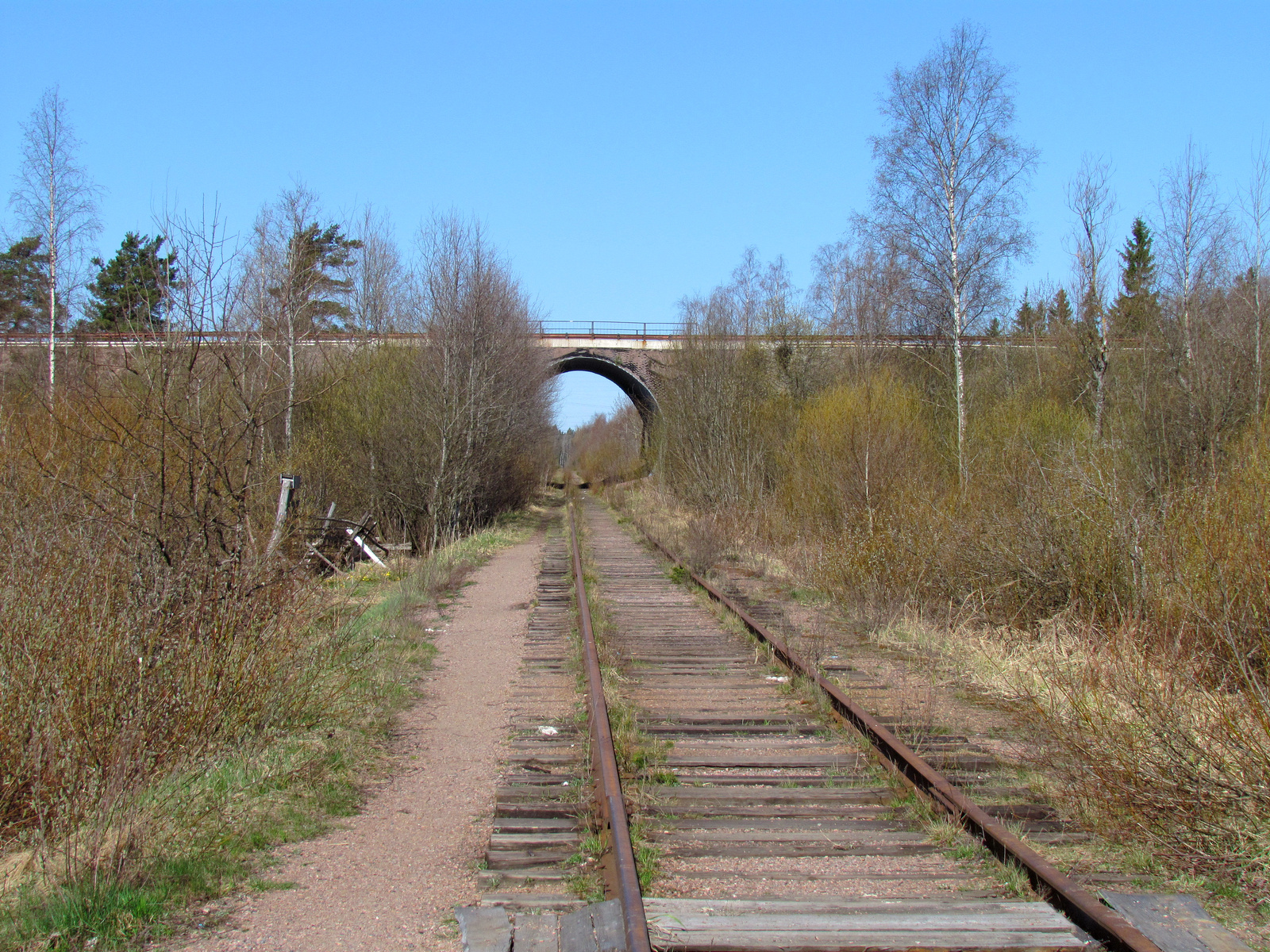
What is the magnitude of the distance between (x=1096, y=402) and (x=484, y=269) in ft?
41.6

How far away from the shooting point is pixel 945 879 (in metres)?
→ 4.04

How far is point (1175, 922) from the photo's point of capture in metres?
3.56

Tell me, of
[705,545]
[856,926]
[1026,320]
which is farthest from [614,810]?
[1026,320]

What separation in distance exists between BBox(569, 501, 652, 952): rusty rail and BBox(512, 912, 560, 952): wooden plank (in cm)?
26

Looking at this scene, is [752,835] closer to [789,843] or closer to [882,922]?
[789,843]

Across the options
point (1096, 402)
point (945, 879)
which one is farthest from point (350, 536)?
point (945, 879)

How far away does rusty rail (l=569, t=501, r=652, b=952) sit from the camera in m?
3.42

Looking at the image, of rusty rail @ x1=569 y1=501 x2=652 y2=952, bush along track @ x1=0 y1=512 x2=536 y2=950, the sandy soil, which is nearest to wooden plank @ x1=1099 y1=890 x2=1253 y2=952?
rusty rail @ x1=569 y1=501 x2=652 y2=952

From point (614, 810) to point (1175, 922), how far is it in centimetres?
230

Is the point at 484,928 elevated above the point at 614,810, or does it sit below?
below

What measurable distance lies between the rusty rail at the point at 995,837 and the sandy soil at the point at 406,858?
227cm

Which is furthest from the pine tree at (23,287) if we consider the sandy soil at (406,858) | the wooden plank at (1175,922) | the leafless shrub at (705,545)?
the wooden plank at (1175,922)

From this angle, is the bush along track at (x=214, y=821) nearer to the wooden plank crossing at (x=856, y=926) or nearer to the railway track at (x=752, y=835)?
the railway track at (x=752, y=835)

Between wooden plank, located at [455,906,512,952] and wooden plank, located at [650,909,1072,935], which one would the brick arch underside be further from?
wooden plank, located at [650,909,1072,935]
